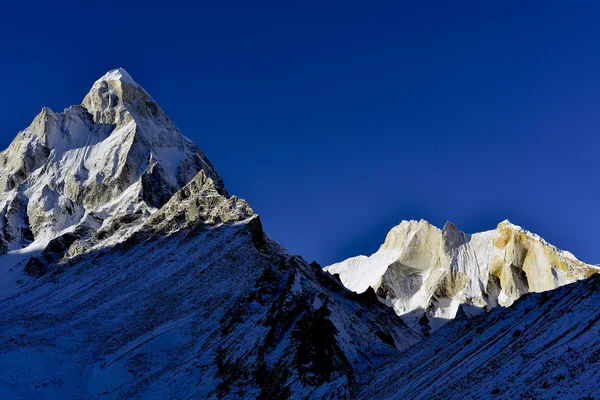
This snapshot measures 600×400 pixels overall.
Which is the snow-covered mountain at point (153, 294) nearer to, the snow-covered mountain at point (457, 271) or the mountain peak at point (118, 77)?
the mountain peak at point (118, 77)

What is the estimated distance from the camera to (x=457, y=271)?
406ft

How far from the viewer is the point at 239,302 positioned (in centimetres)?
6391

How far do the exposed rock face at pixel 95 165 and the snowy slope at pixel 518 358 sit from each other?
244 feet

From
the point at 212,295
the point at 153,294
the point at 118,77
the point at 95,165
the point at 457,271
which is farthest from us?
the point at 118,77

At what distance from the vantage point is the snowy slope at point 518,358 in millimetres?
28734

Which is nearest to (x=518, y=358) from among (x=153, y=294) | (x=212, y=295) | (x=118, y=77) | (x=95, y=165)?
(x=212, y=295)

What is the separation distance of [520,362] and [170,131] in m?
127

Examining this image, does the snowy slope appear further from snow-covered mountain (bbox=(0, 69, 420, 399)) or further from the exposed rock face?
the exposed rock face

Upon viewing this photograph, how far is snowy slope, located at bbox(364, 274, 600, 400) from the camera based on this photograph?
2873 centimetres

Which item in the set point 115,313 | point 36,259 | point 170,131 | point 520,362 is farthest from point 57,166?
point 520,362

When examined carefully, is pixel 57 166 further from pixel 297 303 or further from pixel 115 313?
pixel 297 303

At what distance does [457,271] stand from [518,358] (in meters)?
93.2

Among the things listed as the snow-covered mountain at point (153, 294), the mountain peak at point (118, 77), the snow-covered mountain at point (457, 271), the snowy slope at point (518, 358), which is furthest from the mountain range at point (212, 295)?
the mountain peak at point (118, 77)

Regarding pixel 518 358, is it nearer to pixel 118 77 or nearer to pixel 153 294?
pixel 153 294
